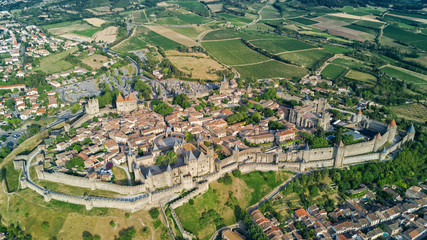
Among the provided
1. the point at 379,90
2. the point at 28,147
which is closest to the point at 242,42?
the point at 379,90

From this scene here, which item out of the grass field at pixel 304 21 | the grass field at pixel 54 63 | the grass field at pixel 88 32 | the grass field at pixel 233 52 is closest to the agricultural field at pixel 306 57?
the grass field at pixel 233 52

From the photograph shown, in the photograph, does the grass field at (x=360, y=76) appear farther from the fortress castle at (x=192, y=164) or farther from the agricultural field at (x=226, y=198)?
the agricultural field at (x=226, y=198)

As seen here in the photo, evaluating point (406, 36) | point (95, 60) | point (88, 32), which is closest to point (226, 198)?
point (95, 60)

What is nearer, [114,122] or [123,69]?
[114,122]

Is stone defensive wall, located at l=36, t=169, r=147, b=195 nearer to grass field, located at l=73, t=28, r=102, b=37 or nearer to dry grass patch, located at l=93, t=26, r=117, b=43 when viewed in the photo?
dry grass patch, located at l=93, t=26, r=117, b=43

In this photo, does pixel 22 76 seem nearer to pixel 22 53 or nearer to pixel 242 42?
pixel 22 53

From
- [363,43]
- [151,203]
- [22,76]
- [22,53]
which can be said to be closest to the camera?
[151,203]
